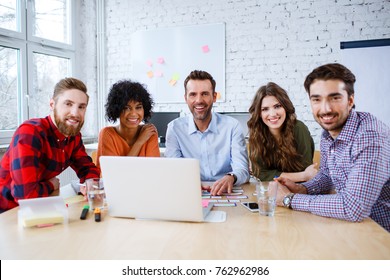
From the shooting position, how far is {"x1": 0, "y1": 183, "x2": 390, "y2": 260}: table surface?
0.84 meters

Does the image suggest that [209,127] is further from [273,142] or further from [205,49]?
[205,49]

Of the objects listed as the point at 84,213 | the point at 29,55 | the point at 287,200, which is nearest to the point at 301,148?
the point at 287,200

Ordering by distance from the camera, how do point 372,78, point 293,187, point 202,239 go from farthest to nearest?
point 372,78 < point 293,187 < point 202,239

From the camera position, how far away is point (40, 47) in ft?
12.5

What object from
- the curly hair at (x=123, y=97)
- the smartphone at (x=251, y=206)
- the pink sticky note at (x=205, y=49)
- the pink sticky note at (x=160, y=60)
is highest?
the pink sticky note at (x=205, y=49)

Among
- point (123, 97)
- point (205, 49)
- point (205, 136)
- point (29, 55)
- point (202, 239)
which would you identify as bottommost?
point (202, 239)

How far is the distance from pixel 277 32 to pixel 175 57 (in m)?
1.28

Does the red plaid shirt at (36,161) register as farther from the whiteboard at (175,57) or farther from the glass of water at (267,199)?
the whiteboard at (175,57)

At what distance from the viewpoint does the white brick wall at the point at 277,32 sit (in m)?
3.66

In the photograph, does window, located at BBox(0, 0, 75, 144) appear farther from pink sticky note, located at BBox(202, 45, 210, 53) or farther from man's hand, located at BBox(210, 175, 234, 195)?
man's hand, located at BBox(210, 175, 234, 195)

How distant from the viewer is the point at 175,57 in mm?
4211

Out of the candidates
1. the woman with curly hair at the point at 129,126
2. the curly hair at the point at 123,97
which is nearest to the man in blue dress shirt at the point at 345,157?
the woman with curly hair at the point at 129,126

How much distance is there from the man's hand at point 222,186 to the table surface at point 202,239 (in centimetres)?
33
